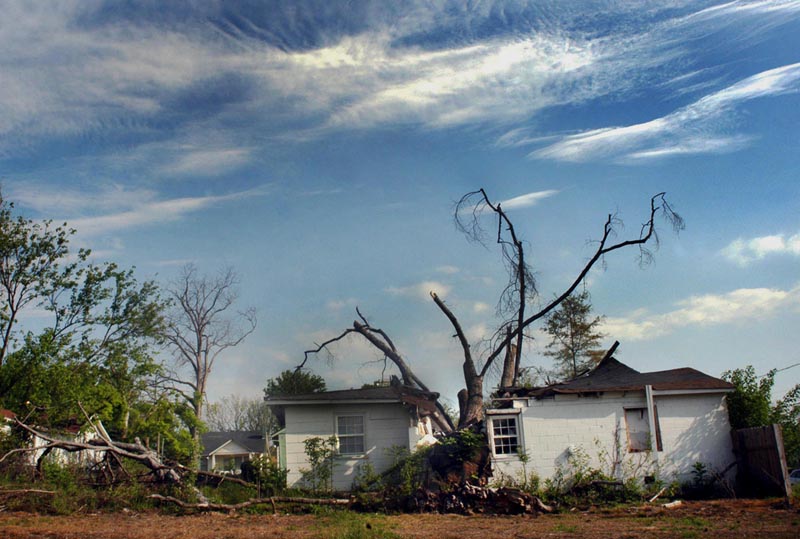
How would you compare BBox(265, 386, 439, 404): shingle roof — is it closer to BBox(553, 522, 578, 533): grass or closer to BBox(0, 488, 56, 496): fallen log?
BBox(0, 488, 56, 496): fallen log

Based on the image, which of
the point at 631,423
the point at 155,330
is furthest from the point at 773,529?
the point at 155,330

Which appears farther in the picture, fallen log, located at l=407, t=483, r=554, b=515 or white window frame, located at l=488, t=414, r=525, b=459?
white window frame, located at l=488, t=414, r=525, b=459

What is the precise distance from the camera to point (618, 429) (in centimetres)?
1672

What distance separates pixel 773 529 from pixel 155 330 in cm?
2856

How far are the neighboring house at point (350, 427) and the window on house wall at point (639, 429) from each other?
18.1 ft

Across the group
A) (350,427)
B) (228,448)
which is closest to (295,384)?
(228,448)

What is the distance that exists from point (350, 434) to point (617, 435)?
288 inches

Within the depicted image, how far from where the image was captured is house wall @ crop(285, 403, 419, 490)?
1859 centimetres

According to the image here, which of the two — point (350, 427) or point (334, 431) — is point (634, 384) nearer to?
point (350, 427)

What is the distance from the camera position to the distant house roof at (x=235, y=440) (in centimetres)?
4217

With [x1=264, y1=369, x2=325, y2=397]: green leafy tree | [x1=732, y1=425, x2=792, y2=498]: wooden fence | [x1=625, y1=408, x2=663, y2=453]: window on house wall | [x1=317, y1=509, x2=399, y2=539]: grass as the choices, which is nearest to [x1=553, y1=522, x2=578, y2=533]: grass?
[x1=317, y1=509, x2=399, y2=539]: grass

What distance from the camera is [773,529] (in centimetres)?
1051

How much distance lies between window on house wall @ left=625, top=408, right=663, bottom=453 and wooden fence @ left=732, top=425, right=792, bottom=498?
198 centimetres

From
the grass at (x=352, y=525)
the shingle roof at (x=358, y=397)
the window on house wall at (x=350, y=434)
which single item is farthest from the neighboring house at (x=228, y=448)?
the grass at (x=352, y=525)
